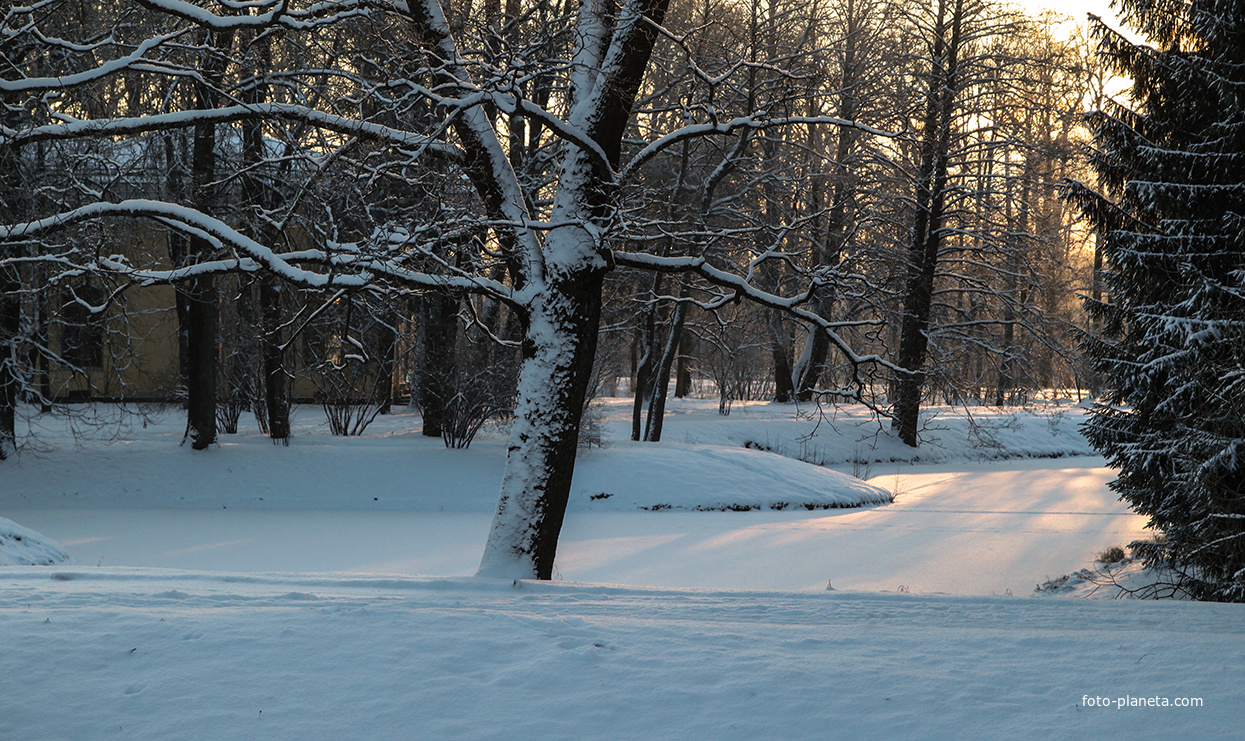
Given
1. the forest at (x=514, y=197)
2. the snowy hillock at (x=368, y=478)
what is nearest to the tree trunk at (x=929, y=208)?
the forest at (x=514, y=197)

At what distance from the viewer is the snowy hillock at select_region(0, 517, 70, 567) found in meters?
8.60

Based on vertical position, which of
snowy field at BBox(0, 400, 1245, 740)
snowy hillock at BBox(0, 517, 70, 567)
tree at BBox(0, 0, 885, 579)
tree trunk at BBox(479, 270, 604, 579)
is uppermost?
tree at BBox(0, 0, 885, 579)

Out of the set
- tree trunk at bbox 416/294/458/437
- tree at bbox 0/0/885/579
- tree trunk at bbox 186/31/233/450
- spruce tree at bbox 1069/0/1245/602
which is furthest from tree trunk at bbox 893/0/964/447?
tree trunk at bbox 186/31/233/450

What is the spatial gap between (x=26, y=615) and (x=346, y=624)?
5.69 feet

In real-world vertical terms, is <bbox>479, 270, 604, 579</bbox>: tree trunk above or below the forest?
below

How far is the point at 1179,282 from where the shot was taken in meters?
8.92

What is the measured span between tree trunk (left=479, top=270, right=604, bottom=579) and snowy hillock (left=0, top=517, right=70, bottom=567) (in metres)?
4.89

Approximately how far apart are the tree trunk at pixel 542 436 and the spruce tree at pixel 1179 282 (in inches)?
220

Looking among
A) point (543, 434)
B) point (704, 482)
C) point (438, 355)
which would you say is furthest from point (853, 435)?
point (543, 434)

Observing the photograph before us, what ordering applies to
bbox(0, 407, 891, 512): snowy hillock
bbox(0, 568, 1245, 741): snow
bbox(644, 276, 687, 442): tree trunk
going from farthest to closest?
bbox(644, 276, 687, 442): tree trunk < bbox(0, 407, 891, 512): snowy hillock < bbox(0, 568, 1245, 741): snow

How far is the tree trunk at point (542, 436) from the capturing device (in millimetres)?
7363

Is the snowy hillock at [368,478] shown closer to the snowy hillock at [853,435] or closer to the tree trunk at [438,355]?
the tree trunk at [438,355]

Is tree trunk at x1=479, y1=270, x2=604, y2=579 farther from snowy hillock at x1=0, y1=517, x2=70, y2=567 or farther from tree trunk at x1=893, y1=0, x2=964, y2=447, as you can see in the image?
tree trunk at x1=893, y1=0, x2=964, y2=447

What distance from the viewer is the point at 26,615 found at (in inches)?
189
